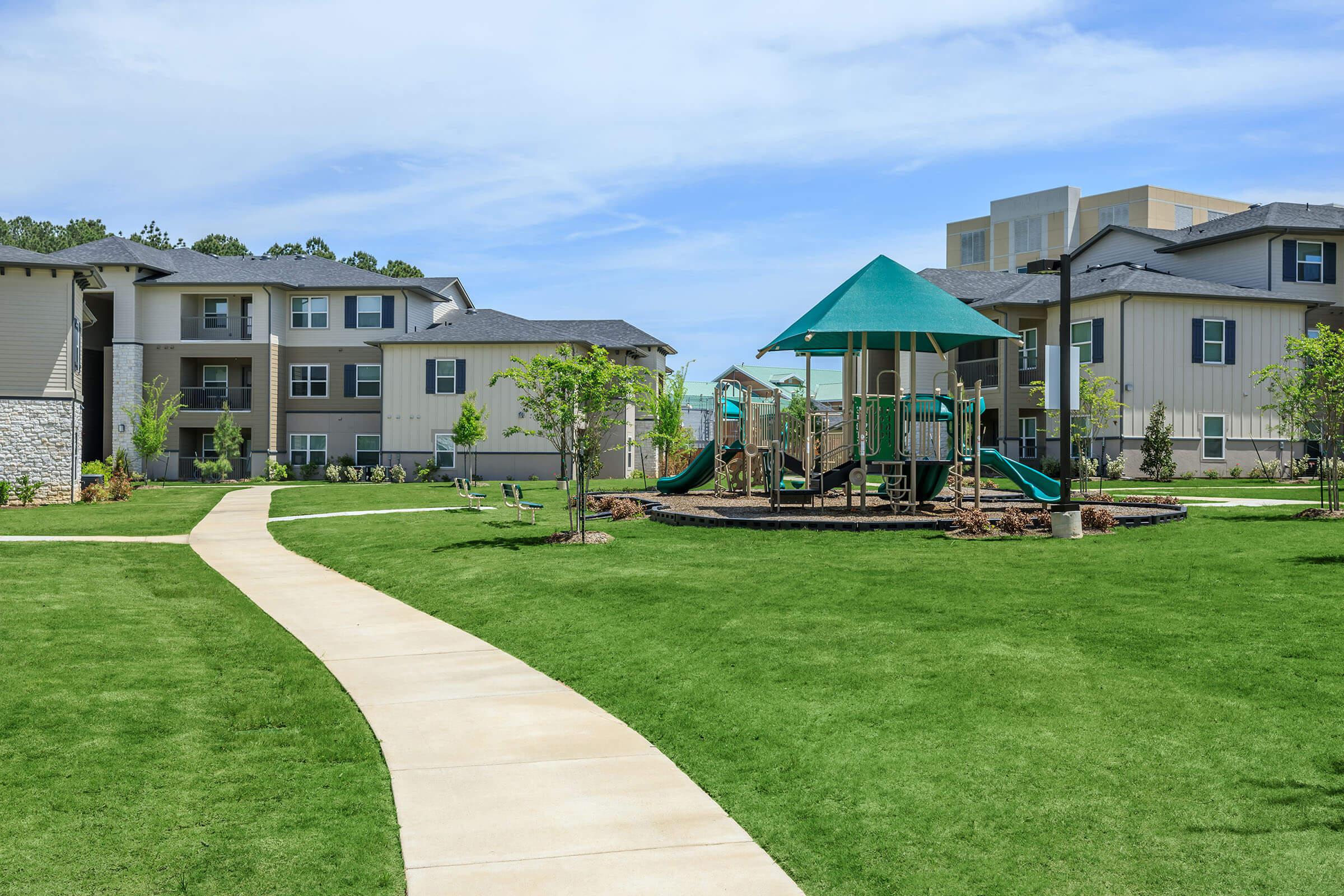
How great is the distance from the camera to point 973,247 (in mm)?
104250

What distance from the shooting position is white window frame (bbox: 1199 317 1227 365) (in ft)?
125

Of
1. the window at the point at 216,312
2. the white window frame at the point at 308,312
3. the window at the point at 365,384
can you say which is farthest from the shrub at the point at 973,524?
the window at the point at 216,312

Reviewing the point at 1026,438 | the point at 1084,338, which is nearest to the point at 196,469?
the point at 1026,438

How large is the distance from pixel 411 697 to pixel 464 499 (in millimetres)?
22493

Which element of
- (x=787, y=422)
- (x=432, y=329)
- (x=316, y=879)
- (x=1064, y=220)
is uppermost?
(x=1064, y=220)

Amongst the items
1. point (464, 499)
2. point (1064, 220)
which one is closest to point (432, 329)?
point (464, 499)

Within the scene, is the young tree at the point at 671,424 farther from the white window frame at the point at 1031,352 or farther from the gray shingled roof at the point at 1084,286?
the white window frame at the point at 1031,352

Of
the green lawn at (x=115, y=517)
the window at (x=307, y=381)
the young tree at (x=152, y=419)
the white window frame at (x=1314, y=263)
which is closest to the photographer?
the green lawn at (x=115, y=517)

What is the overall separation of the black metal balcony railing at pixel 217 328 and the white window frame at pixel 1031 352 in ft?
107

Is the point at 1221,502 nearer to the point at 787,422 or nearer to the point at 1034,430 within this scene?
the point at 787,422

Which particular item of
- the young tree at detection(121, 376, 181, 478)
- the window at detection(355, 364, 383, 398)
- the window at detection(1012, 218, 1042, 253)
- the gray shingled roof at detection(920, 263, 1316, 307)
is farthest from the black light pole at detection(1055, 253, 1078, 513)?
the window at detection(1012, 218, 1042, 253)

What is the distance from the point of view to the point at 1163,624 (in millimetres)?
9383

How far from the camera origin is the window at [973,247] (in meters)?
103

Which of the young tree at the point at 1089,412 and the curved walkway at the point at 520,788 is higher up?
the young tree at the point at 1089,412
